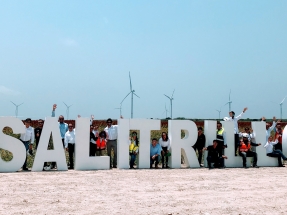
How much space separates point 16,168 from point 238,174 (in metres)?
8.15

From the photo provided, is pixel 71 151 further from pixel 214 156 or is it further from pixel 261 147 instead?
pixel 261 147

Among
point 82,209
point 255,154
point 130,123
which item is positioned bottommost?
point 82,209

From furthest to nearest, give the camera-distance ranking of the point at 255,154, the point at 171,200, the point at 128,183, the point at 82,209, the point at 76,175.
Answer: the point at 255,154
the point at 76,175
the point at 128,183
the point at 171,200
the point at 82,209

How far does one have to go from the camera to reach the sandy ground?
8.04m

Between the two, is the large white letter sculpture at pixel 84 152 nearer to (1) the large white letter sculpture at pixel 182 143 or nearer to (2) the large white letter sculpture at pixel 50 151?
(2) the large white letter sculpture at pixel 50 151

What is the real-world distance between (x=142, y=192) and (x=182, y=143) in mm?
6503

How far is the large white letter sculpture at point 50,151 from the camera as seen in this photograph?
14531 millimetres

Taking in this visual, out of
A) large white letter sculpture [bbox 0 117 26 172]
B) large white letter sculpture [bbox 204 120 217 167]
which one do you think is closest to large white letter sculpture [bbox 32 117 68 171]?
large white letter sculpture [bbox 0 117 26 172]

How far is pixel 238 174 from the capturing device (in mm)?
13906

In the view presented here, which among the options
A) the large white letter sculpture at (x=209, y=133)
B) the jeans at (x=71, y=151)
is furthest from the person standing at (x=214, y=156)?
the jeans at (x=71, y=151)

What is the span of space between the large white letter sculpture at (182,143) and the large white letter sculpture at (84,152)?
2827 mm

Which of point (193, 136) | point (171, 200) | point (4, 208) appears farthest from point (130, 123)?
point (4, 208)

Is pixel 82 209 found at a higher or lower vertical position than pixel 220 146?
lower

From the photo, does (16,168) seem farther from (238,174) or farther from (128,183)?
(238,174)
